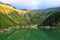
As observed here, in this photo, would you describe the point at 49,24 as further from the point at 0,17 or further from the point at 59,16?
the point at 0,17

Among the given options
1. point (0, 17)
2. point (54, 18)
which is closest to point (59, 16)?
point (54, 18)

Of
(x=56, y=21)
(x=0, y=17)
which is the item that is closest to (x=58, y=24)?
(x=56, y=21)

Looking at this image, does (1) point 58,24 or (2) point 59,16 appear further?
(2) point 59,16

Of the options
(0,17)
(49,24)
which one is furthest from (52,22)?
(0,17)

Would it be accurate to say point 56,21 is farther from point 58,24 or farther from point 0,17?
point 0,17

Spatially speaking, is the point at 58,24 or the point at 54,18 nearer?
the point at 58,24
